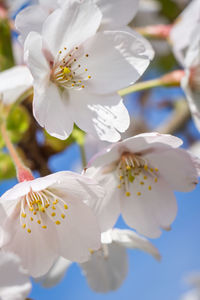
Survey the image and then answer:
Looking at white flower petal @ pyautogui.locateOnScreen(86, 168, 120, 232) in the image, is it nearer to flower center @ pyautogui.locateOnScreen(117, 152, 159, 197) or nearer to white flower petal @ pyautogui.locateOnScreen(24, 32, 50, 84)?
flower center @ pyautogui.locateOnScreen(117, 152, 159, 197)

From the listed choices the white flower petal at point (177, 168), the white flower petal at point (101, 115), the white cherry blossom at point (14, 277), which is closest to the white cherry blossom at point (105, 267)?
the white flower petal at point (177, 168)

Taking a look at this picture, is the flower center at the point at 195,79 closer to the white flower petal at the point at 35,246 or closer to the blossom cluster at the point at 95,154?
the blossom cluster at the point at 95,154

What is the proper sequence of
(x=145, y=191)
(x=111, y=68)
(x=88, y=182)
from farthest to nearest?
1. (x=145, y=191)
2. (x=111, y=68)
3. (x=88, y=182)

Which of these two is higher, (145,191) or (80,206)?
(80,206)

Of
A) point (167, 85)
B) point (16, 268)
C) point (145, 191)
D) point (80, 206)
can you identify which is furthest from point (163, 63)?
point (16, 268)

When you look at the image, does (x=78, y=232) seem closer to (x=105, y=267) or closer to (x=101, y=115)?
(x=101, y=115)

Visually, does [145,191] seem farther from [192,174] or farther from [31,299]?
[31,299]

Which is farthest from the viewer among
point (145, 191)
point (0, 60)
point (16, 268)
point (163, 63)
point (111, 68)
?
point (163, 63)
